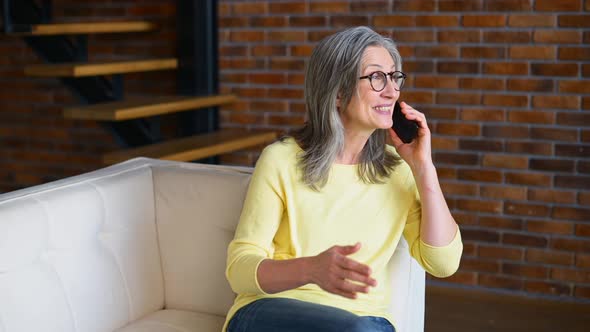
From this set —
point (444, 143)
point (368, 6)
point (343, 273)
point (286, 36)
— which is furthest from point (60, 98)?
point (343, 273)

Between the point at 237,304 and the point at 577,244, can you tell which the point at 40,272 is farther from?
the point at 577,244

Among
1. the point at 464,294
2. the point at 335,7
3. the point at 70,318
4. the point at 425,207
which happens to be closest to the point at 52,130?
the point at 335,7

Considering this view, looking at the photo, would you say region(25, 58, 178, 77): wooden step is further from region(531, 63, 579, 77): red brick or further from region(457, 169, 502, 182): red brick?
region(531, 63, 579, 77): red brick

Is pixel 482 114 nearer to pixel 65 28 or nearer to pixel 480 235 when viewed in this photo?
pixel 480 235

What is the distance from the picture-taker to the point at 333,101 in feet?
6.22

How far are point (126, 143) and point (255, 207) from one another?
2.09m

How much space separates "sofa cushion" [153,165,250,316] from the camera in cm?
214

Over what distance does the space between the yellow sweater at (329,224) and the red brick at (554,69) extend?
68.8 inches

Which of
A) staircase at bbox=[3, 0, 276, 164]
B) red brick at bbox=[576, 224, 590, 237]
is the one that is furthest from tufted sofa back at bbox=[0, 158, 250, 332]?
red brick at bbox=[576, 224, 590, 237]

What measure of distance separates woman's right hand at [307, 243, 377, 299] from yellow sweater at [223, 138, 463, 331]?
285 millimetres

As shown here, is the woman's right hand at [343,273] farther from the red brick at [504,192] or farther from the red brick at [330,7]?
the red brick at [330,7]

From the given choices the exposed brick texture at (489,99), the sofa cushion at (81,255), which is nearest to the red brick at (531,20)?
the exposed brick texture at (489,99)

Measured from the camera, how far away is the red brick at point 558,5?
131 inches

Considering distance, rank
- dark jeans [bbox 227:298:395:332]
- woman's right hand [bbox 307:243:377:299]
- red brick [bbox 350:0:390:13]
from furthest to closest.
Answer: red brick [bbox 350:0:390:13] < dark jeans [bbox 227:298:395:332] < woman's right hand [bbox 307:243:377:299]
